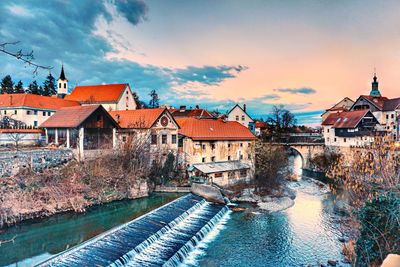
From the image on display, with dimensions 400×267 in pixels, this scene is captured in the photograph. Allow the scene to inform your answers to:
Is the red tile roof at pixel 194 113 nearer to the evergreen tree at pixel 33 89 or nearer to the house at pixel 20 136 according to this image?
the house at pixel 20 136

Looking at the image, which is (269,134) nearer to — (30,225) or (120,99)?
(120,99)

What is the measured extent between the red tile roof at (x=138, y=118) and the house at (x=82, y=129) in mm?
2253

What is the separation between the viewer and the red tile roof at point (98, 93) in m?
50.4

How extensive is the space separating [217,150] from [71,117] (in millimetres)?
17623

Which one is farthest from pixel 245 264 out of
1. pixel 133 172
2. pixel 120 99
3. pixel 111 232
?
pixel 120 99

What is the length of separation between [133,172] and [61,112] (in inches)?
530

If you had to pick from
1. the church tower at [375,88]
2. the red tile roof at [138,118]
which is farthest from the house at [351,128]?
the red tile roof at [138,118]

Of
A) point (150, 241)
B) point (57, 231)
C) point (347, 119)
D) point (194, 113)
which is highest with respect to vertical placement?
point (194, 113)

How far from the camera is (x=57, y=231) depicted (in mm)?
17781

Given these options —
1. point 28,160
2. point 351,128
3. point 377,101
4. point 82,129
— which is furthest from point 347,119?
point 28,160

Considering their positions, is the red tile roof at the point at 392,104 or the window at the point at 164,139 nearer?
the window at the point at 164,139

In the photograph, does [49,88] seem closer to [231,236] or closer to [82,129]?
[82,129]

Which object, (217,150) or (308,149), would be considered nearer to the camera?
(217,150)

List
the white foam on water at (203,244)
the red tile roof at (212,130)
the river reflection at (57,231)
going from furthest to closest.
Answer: the red tile roof at (212,130), the white foam on water at (203,244), the river reflection at (57,231)
